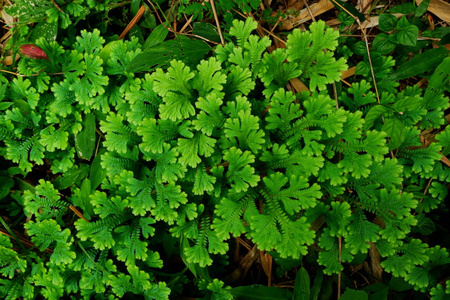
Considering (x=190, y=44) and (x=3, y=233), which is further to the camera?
(x=3, y=233)

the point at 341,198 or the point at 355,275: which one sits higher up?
the point at 341,198

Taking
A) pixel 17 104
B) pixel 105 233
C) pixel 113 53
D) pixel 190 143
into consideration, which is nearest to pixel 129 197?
pixel 105 233

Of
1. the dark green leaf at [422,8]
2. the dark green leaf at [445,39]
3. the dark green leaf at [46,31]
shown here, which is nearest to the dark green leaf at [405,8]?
the dark green leaf at [422,8]

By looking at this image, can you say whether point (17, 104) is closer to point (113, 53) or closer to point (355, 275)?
point (113, 53)

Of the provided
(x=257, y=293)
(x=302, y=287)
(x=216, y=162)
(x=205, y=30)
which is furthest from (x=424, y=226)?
(x=205, y=30)

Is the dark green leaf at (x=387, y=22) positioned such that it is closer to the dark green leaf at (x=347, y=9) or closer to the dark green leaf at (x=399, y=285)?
the dark green leaf at (x=347, y=9)

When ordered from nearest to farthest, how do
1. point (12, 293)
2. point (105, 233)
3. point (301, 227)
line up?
point (301, 227), point (105, 233), point (12, 293)

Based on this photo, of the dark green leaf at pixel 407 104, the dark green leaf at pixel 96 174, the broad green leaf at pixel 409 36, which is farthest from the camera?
the dark green leaf at pixel 96 174

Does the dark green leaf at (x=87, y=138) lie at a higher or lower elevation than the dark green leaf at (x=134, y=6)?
lower
